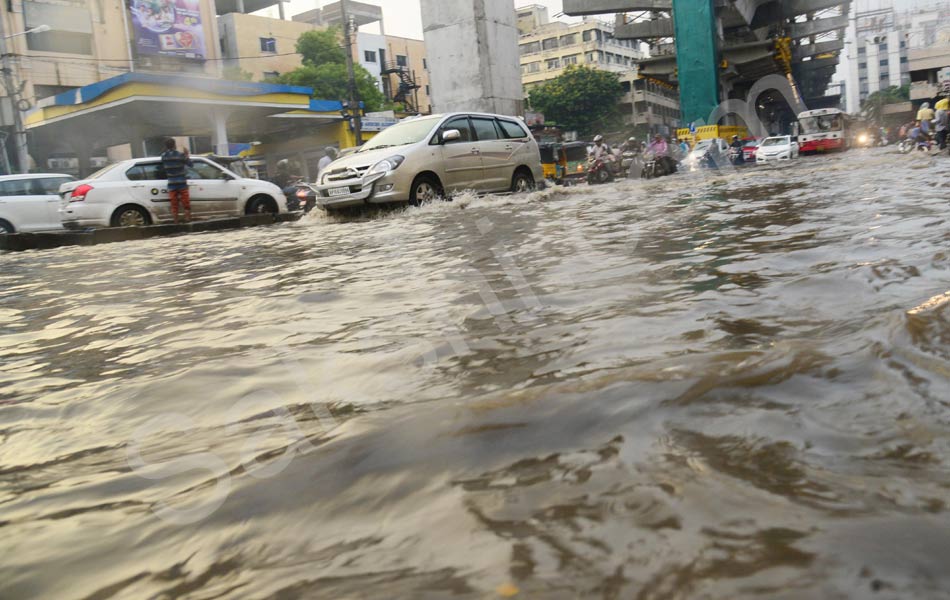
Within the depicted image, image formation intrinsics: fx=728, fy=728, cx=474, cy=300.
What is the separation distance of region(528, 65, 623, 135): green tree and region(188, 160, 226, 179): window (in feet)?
160

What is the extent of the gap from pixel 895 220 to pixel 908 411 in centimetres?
350

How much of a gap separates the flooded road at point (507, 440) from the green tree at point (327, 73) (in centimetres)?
3764

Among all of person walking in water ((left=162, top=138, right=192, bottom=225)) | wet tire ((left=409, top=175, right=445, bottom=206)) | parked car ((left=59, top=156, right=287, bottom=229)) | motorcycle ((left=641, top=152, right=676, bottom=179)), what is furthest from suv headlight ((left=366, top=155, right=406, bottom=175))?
motorcycle ((left=641, top=152, right=676, bottom=179))

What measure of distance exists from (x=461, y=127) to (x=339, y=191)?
1.98 metres

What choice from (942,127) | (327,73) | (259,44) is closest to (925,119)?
(942,127)

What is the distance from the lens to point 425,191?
Answer: 9461mm

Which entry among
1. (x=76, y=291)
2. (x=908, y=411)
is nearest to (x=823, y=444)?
(x=908, y=411)

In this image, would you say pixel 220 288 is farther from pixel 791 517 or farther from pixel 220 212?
pixel 220 212

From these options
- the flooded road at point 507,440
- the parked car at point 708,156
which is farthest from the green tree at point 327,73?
the flooded road at point 507,440

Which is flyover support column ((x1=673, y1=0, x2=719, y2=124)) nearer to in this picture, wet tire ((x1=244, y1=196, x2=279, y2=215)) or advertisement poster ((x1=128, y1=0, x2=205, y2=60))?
wet tire ((x1=244, y1=196, x2=279, y2=215))

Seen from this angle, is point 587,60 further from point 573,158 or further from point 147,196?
point 147,196

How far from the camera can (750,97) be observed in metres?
44.0

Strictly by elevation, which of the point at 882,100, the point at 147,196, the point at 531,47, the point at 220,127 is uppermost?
the point at 531,47

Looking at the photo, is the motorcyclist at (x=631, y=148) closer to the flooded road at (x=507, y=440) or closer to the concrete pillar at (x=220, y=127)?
the concrete pillar at (x=220, y=127)
